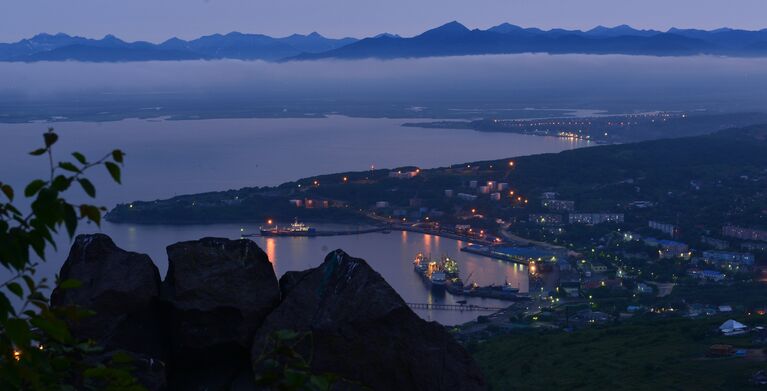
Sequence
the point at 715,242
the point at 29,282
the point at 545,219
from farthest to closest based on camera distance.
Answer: the point at 545,219, the point at 715,242, the point at 29,282

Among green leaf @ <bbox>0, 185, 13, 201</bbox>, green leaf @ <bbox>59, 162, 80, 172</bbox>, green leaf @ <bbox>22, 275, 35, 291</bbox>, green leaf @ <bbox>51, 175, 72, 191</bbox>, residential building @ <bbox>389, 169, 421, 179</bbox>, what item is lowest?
residential building @ <bbox>389, 169, 421, 179</bbox>

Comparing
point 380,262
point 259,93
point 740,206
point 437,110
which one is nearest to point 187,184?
point 380,262

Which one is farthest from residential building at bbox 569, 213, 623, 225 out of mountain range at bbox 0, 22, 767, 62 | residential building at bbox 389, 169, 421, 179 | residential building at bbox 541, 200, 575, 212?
mountain range at bbox 0, 22, 767, 62

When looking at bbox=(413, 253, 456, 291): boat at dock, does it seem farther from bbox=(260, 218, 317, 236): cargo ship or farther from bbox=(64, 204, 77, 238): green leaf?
bbox=(64, 204, 77, 238): green leaf

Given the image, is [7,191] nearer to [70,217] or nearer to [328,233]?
[70,217]

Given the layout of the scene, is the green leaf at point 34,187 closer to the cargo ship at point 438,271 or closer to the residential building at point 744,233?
the cargo ship at point 438,271

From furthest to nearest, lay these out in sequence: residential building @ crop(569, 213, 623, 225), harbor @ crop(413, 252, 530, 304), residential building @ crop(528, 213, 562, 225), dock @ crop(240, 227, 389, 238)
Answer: residential building @ crop(569, 213, 623, 225), residential building @ crop(528, 213, 562, 225), dock @ crop(240, 227, 389, 238), harbor @ crop(413, 252, 530, 304)

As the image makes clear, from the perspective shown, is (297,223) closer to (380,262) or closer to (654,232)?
(380,262)

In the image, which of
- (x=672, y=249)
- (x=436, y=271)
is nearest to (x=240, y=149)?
(x=672, y=249)
